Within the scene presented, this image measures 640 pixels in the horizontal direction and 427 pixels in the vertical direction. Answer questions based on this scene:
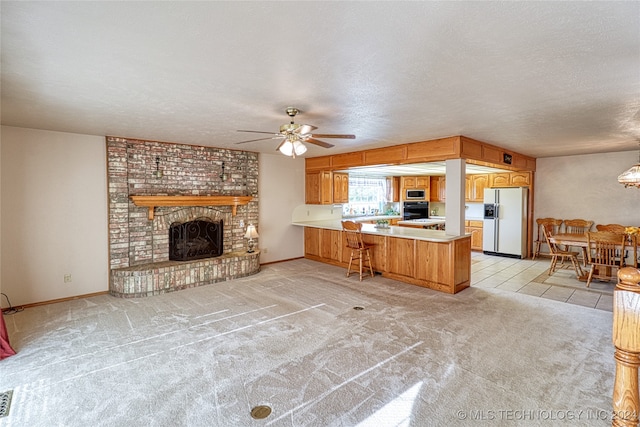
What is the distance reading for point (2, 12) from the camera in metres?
1.56

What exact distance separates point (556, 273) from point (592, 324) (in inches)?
109

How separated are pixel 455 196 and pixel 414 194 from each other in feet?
15.0

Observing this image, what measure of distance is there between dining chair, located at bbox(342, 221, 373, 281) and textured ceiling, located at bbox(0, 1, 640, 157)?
2.13 m

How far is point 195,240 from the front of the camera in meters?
5.79

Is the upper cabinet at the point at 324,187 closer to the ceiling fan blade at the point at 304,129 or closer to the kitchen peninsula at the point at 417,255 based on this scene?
the kitchen peninsula at the point at 417,255

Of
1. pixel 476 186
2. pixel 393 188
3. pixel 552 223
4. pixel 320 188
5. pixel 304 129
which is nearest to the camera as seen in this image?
pixel 304 129

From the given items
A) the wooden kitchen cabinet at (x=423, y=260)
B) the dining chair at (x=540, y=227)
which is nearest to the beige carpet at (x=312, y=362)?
the wooden kitchen cabinet at (x=423, y=260)

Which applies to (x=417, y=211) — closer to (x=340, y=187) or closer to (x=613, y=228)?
(x=340, y=187)

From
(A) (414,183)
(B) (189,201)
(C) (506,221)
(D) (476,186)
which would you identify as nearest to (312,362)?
(B) (189,201)

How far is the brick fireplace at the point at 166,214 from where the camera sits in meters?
4.95

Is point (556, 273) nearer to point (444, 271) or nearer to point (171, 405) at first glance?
point (444, 271)

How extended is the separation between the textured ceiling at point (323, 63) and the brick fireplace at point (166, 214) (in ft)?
4.35

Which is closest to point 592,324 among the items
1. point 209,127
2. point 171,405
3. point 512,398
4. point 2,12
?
point 512,398

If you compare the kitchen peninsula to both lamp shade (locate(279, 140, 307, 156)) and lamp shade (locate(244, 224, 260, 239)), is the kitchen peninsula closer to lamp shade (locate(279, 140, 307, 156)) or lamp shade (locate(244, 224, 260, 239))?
lamp shade (locate(244, 224, 260, 239))
